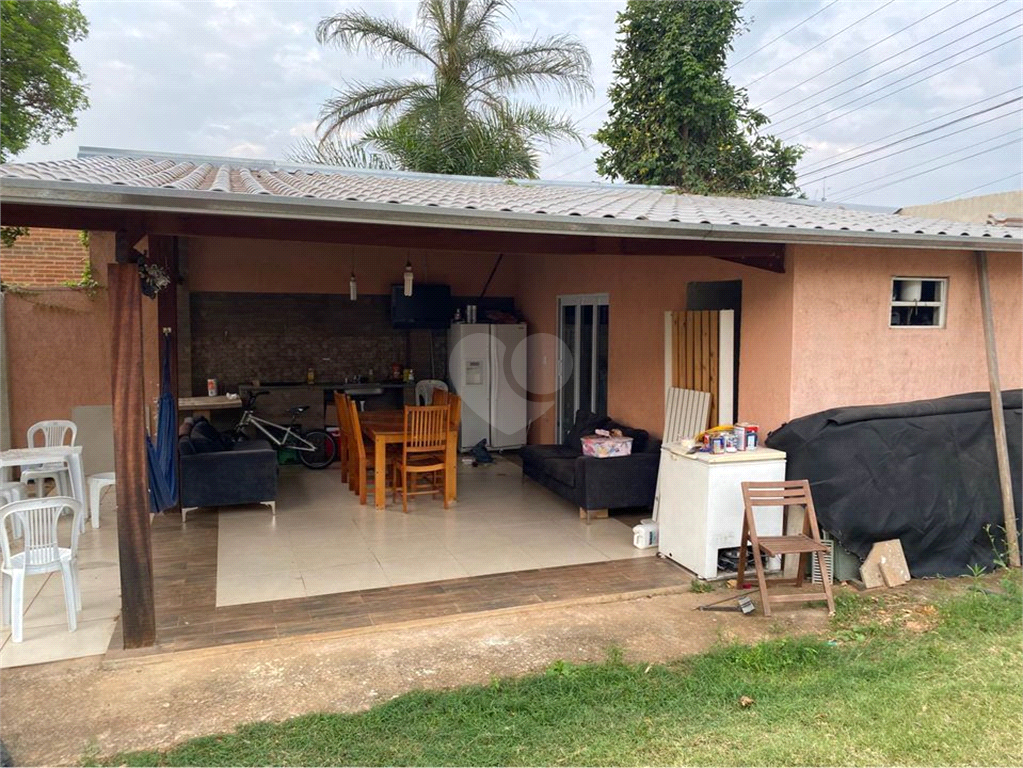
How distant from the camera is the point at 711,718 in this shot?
10.1 ft

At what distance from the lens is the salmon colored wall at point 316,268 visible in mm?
8773

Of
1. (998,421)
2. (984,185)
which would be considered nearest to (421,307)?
(998,421)

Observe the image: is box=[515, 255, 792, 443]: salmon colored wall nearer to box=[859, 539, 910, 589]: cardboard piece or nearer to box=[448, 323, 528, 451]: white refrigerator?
box=[448, 323, 528, 451]: white refrigerator

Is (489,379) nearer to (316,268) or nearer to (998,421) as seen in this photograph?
(316,268)

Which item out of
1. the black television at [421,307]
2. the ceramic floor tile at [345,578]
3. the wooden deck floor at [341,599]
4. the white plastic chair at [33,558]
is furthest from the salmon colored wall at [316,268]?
the white plastic chair at [33,558]

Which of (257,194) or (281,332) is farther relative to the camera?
(281,332)

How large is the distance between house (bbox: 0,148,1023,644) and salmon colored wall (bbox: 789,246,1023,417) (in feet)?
0.05

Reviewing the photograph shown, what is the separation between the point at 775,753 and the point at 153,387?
7.52 meters

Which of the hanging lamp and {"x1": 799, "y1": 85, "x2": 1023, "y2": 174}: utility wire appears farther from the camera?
{"x1": 799, "y1": 85, "x2": 1023, "y2": 174}: utility wire

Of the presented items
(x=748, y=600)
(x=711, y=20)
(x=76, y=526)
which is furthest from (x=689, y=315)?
(x=711, y=20)

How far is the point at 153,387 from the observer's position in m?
8.11

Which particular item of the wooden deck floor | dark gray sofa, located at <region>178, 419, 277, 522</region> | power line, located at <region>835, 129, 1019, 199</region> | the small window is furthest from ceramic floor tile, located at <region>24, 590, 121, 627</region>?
power line, located at <region>835, 129, 1019, 199</region>

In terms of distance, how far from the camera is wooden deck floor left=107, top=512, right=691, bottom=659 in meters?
3.93

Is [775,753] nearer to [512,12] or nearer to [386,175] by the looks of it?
[386,175]
